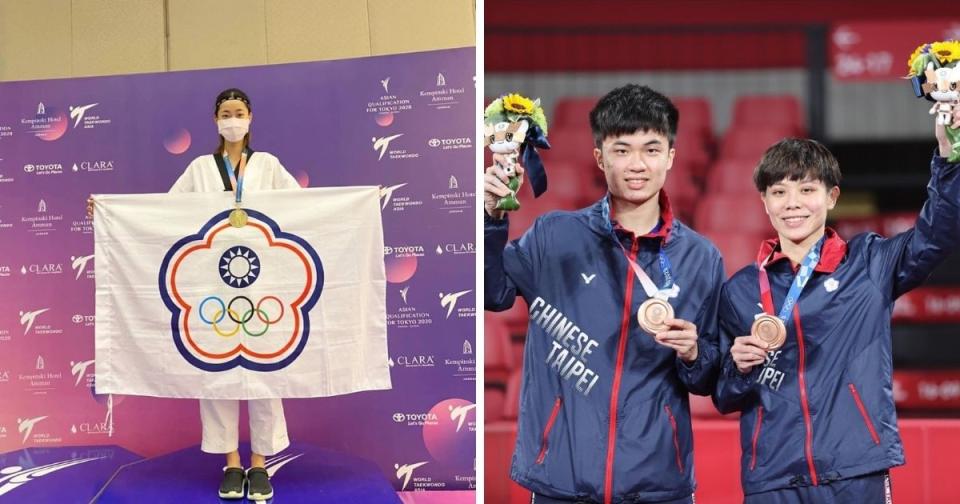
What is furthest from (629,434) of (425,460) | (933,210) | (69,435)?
(69,435)

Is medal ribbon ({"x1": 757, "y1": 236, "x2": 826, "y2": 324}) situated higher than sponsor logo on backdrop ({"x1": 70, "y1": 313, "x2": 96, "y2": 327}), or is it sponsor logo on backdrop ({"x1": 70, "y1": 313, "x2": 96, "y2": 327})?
medal ribbon ({"x1": 757, "y1": 236, "x2": 826, "y2": 324})

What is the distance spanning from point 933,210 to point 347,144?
282 cm

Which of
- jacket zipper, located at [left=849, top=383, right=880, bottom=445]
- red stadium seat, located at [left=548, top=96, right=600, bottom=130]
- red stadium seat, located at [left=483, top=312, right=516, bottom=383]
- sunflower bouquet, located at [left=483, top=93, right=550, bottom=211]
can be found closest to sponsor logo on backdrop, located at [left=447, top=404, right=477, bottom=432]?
red stadium seat, located at [left=483, top=312, right=516, bottom=383]

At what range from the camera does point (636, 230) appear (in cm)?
289

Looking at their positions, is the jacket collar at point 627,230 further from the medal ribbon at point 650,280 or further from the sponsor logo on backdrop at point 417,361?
the sponsor logo on backdrop at point 417,361

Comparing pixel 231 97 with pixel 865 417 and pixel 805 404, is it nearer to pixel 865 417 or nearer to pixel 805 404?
pixel 805 404

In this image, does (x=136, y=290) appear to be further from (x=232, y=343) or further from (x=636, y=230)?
(x=636, y=230)

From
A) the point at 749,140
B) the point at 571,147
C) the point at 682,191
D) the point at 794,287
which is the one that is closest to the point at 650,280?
the point at 794,287

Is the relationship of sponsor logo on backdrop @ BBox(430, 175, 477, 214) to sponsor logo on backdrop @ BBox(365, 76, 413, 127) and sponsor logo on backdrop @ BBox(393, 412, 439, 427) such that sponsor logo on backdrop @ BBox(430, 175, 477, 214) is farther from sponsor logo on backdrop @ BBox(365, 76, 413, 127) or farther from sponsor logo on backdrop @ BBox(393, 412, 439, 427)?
sponsor logo on backdrop @ BBox(393, 412, 439, 427)

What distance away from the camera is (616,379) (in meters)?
2.77

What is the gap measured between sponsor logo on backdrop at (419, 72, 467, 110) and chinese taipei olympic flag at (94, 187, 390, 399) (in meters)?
0.52

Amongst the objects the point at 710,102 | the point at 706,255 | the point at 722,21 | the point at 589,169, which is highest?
the point at 722,21

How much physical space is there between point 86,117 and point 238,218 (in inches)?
42.2

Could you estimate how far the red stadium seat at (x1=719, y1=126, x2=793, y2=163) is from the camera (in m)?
6.39
